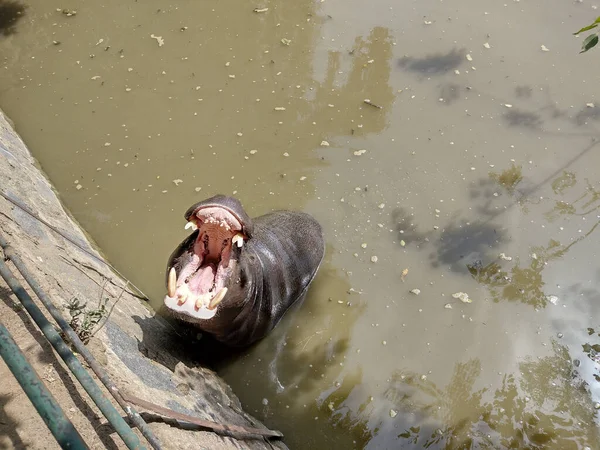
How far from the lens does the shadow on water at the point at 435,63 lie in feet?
27.0

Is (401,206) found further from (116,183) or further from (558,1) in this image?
(558,1)

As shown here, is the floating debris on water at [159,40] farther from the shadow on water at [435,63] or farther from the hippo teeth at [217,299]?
the hippo teeth at [217,299]

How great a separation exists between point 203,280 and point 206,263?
18 cm

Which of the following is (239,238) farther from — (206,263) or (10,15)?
(10,15)

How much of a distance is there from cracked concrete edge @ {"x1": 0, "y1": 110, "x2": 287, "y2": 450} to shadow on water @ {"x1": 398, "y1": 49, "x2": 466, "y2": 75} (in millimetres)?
5284

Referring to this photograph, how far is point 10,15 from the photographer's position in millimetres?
9648

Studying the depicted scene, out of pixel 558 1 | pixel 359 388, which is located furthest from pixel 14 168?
pixel 558 1

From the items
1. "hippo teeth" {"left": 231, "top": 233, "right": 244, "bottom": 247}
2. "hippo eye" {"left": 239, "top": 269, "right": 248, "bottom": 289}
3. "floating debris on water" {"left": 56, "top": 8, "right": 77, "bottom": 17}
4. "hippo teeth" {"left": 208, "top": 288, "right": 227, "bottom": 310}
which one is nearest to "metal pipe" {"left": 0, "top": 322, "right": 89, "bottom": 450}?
"hippo teeth" {"left": 208, "top": 288, "right": 227, "bottom": 310}

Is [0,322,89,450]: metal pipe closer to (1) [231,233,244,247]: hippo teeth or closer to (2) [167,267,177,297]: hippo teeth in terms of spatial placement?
(2) [167,267,177,297]: hippo teeth

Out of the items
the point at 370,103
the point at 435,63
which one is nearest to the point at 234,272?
the point at 370,103

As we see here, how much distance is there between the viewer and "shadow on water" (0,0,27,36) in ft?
30.8

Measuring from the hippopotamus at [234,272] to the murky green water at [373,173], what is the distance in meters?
0.46

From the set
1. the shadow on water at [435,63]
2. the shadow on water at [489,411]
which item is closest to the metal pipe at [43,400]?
the shadow on water at [489,411]

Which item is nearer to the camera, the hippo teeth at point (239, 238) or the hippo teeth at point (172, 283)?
the hippo teeth at point (172, 283)
